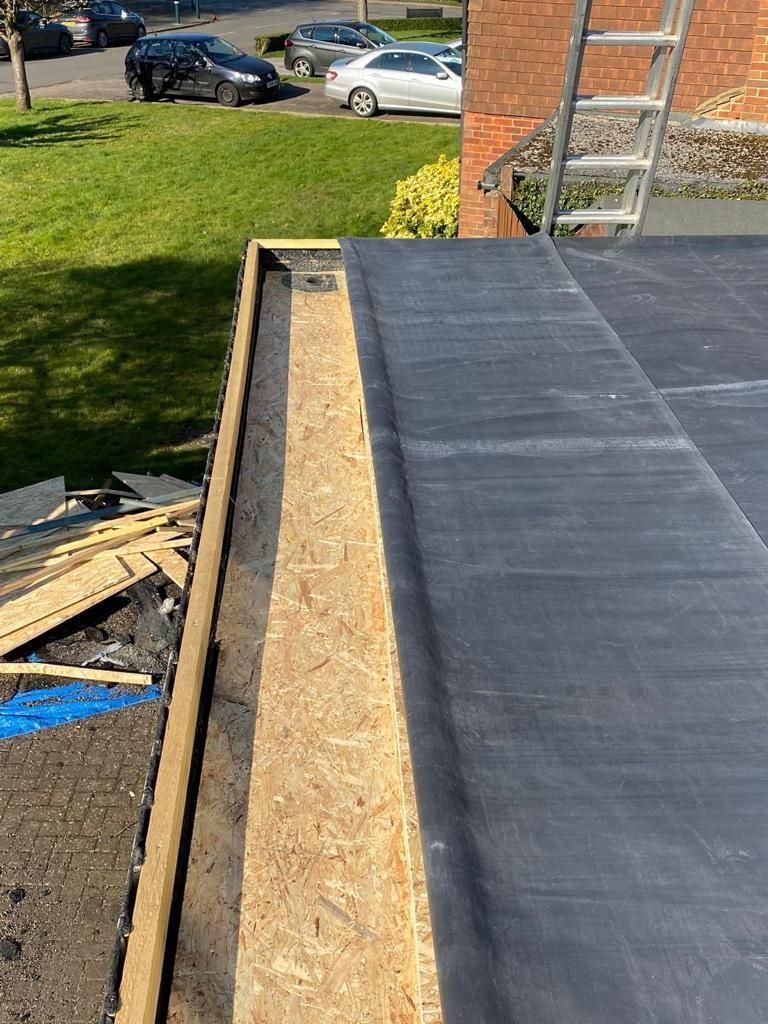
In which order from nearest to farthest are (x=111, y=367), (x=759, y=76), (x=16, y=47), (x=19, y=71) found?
(x=759, y=76)
(x=111, y=367)
(x=16, y=47)
(x=19, y=71)

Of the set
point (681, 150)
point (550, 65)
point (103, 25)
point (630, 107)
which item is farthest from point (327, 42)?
point (630, 107)

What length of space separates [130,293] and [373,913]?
1150cm

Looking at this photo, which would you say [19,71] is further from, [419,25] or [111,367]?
[419,25]

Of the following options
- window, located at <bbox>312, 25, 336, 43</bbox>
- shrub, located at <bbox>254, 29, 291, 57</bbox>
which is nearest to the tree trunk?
window, located at <bbox>312, 25, 336, 43</bbox>

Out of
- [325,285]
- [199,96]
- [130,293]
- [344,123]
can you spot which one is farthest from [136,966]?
[199,96]

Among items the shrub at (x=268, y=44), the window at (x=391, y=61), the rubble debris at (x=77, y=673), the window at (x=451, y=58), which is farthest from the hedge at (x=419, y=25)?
the rubble debris at (x=77, y=673)

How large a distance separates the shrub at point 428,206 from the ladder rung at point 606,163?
6.41 metres

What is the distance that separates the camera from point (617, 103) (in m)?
5.13

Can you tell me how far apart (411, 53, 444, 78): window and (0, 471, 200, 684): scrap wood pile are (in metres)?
16.8

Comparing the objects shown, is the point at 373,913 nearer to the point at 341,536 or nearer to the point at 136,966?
the point at 136,966

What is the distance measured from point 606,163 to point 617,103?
0.41 metres

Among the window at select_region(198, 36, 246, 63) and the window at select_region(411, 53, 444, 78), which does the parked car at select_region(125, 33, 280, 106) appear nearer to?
the window at select_region(198, 36, 246, 63)

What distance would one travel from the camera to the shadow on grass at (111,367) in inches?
347

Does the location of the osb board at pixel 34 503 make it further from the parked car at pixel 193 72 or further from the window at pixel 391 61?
the parked car at pixel 193 72
